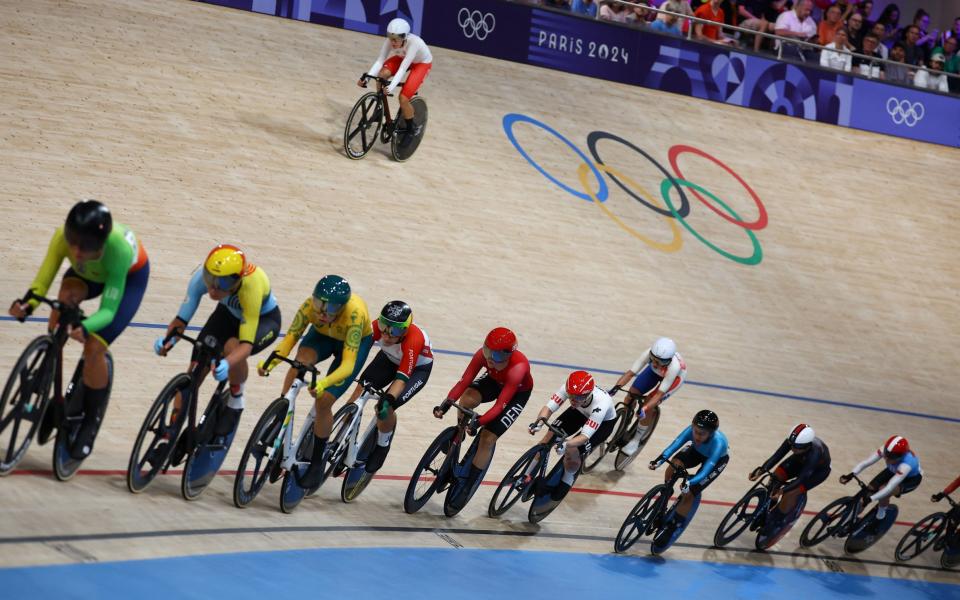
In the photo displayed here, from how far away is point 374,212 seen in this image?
10328 mm

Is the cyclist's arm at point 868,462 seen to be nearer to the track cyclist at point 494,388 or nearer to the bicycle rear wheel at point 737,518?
the bicycle rear wheel at point 737,518

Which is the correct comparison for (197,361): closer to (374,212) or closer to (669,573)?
(669,573)

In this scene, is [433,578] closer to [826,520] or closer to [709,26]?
[826,520]

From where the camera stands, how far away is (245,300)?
491cm

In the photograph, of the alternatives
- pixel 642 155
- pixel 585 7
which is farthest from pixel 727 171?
pixel 585 7

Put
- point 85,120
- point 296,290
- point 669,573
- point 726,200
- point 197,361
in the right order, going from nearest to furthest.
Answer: point 197,361 < point 669,573 < point 296,290 < point 85,120 < point 726,200

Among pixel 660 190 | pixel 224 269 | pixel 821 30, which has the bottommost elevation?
pixel 660 190

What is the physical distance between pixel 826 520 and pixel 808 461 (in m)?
0.80

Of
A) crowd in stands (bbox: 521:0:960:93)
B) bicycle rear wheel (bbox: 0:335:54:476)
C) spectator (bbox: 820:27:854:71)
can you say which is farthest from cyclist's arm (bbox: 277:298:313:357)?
spectator (bbox: 820:27:854:71)

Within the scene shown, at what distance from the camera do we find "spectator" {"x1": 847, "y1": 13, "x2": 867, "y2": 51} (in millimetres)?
15656

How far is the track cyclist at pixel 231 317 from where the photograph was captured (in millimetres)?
4801

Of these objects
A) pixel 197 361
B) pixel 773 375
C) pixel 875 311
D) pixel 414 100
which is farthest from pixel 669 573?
pixel 875 311

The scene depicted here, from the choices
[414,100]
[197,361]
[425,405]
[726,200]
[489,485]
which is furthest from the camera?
[726,200]

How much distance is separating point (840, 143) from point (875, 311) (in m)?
3.58
